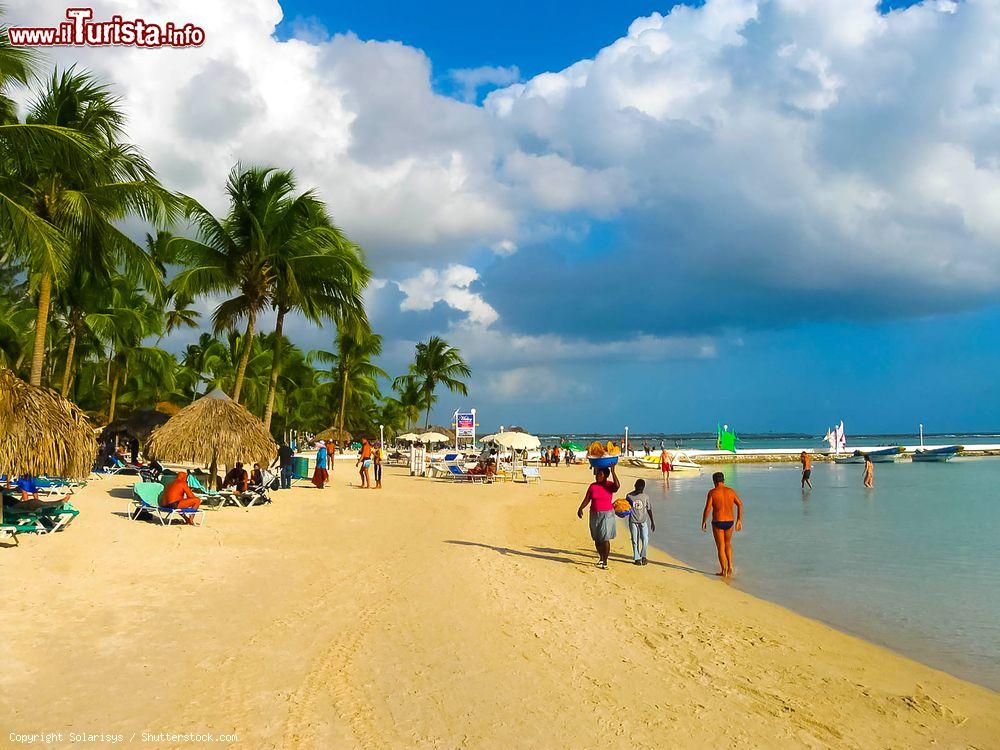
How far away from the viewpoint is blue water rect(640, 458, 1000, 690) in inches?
291

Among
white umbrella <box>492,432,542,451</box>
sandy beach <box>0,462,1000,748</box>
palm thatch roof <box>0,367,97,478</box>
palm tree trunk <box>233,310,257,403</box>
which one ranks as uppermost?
palm tree trunk <box>233,310,257,403</box>

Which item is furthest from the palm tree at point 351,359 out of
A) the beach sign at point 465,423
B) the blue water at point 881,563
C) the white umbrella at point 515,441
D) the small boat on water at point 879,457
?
the small boat on water at point 879,457

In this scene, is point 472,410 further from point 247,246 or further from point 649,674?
point 649,674

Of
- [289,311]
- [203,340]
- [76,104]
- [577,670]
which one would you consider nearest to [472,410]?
[289,311]

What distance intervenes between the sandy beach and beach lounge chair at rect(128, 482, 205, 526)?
37.5 inches

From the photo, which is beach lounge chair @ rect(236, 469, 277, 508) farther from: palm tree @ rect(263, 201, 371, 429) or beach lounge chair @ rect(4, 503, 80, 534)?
beach lounge chair @ rect(4, 503, 80, 534)

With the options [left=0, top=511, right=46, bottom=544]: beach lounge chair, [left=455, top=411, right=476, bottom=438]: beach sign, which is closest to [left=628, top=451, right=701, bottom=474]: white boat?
[left=455, top=411, right=476, bottom=438]: beach sign

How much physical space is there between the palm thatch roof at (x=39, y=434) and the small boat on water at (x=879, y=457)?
56.6m

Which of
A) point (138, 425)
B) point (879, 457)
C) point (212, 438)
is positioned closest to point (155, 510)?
point (212, 438)

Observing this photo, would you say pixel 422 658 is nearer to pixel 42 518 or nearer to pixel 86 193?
pixel 42 518

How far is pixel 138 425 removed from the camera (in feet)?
67.8

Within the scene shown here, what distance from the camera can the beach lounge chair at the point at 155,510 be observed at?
1088cm

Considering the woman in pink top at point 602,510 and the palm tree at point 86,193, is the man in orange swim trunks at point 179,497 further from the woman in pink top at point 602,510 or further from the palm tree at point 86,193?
the woman in pink top at point 602,510

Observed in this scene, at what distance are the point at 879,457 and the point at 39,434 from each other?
204 feet
